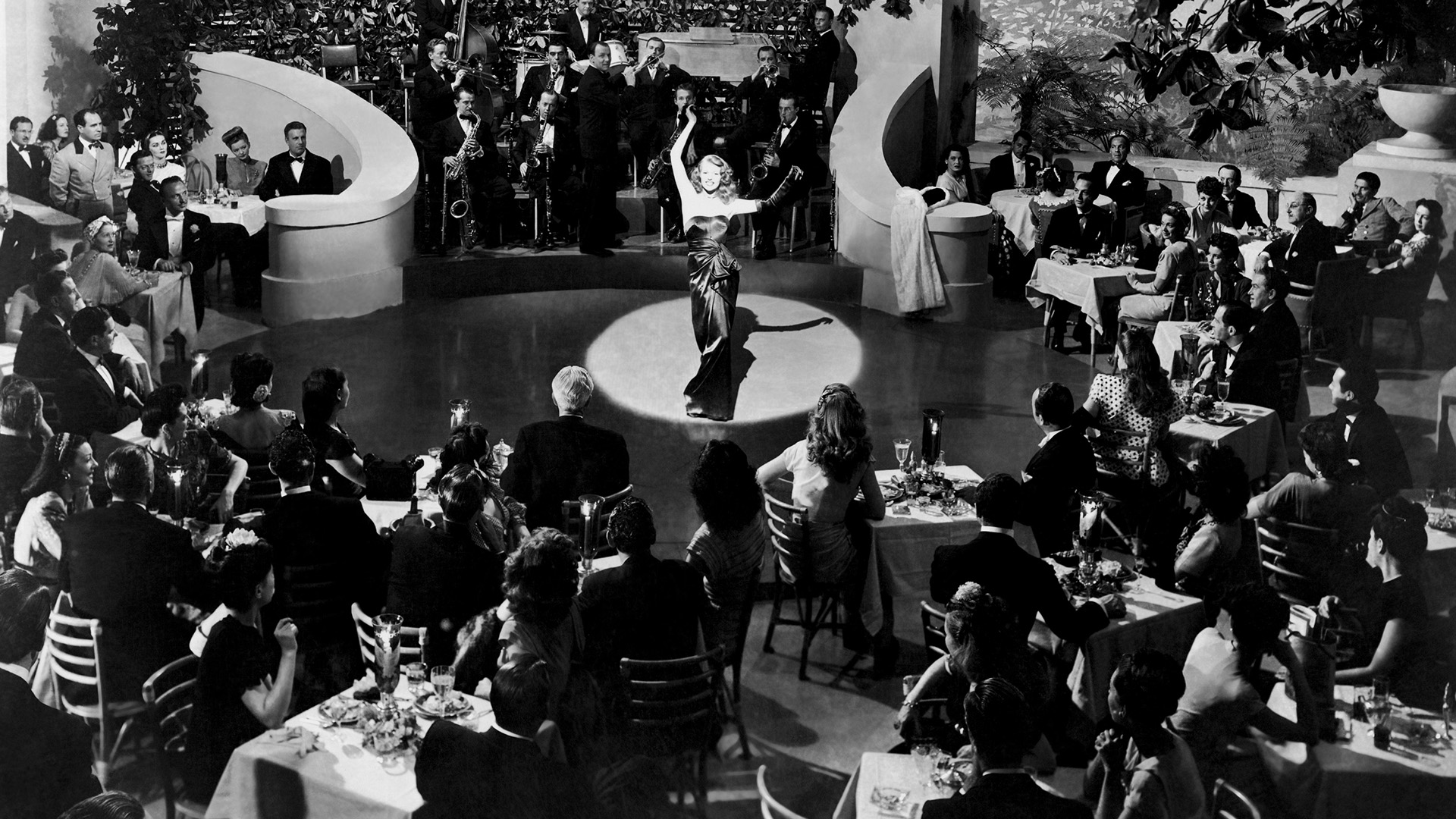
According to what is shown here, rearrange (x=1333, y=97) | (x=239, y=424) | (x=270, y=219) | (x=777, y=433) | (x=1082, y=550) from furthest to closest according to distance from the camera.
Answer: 1. (x=1333, y=97)
2. (x=270, y=219)
3. (x=777, y=433)
4. (x=239, y=424)
5. (x=1082, y=550)

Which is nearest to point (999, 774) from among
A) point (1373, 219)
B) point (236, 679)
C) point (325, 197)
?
point (236, 679)

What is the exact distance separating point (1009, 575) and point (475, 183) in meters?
7.81

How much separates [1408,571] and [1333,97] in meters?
11.1

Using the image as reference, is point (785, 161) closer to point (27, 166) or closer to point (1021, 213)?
point (1021, 213)

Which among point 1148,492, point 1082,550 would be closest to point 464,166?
point 1148,492

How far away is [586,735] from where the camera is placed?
4.43 m

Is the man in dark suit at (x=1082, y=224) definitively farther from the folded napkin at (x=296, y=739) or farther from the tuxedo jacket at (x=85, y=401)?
the folded napkin at (x=296, y=739)

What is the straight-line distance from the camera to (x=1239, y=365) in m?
7.64

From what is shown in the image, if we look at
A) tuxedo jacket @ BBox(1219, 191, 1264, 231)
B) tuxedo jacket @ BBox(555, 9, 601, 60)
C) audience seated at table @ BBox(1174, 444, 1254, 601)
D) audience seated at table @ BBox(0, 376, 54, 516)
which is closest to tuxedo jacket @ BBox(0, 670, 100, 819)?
audience seated at table @ BBox(0, 376, 54, 516)

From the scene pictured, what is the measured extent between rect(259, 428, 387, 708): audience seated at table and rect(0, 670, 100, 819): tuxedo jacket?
1.04 m

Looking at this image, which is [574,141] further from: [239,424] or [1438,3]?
[1438,3]

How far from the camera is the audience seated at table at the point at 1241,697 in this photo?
4473 millimetres

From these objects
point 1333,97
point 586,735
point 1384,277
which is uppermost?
point 1333,97

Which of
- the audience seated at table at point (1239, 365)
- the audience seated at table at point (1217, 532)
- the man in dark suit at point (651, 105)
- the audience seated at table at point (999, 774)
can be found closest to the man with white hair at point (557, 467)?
the audience seated at table at point (1217, 532)
